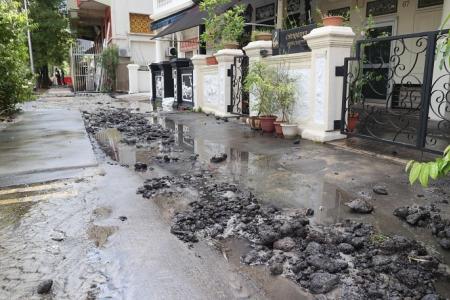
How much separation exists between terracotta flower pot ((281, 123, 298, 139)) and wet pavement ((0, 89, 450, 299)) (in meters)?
0.67

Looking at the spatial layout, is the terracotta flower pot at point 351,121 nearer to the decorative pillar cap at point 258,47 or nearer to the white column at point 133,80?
the decorative pillar cap at point 258,47

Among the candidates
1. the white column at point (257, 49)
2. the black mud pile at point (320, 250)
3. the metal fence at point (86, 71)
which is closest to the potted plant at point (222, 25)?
the white column at point (257, 49)

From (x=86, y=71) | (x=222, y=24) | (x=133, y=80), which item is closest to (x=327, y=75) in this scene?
(x=222, y=24)

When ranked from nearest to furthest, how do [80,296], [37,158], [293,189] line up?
[80,296] < [293,189] < [37,158]

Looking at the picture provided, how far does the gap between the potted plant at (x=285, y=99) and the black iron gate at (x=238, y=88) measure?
219 centimetres

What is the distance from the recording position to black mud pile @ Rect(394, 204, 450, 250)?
308 cm

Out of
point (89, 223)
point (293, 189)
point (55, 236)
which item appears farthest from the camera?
point (293, 189)

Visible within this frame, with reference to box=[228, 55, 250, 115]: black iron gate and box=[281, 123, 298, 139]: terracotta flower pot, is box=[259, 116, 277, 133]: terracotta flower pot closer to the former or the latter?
box=[281, 123, 298, 139]: terracotta flower pot

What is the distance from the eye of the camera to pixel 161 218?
367cm

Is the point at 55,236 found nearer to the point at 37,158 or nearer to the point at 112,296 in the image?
the point at 112,296

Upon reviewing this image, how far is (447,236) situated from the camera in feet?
10.0

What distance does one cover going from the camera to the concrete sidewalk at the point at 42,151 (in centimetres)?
510

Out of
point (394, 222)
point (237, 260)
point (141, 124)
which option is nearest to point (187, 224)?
point (237, 260)

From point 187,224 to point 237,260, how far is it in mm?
777
